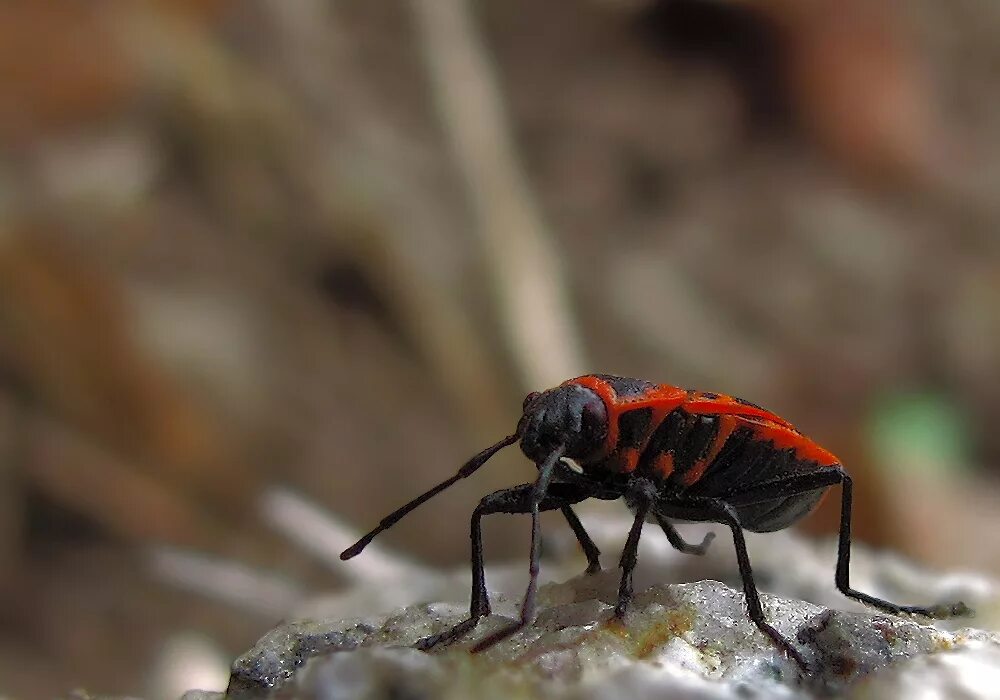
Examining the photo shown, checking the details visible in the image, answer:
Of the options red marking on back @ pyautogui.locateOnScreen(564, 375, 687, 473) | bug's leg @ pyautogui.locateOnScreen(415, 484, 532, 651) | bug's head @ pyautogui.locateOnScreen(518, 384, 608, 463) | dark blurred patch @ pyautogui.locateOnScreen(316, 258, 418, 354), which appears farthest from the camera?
dark blurred patch @ pyautogui.locateOnScreen(316, 258, 418, 354)

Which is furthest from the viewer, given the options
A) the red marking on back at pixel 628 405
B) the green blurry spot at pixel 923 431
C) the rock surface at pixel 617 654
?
the green blurry spot at pixel 923 431

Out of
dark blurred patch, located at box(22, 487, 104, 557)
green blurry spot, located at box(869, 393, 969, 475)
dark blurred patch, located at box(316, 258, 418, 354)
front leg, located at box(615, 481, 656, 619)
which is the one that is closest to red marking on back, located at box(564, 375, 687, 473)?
front leg, located at box(615, 481, 656, 619)

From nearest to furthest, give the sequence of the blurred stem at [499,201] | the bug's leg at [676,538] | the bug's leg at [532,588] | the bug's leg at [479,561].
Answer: the bug's leg at [532,588]
the bug's leg at [479,561]
the bug's leg at [676,538]
the blurred stem at [499,201]

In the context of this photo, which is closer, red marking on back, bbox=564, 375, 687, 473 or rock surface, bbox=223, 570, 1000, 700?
rock surface, bbox=223, 570, 1000, 700

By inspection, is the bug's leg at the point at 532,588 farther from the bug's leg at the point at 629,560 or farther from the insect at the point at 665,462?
the bug's leg at the point at 629,560

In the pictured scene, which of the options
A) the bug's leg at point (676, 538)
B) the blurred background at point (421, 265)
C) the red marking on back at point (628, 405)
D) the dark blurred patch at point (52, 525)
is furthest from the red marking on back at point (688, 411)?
the dark blurred patch at point (52, 525)

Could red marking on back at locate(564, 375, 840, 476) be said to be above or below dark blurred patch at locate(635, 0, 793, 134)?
below

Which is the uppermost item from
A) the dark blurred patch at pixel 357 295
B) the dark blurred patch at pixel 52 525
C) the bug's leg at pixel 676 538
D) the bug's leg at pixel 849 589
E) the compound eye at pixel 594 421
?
the dark blurred patch at pixel 357 295

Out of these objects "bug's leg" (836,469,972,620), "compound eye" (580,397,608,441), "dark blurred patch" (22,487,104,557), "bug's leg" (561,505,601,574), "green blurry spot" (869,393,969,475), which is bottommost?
"green blurry spot" (869,393,969,475)

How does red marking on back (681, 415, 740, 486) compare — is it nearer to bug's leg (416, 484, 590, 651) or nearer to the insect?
the insect
